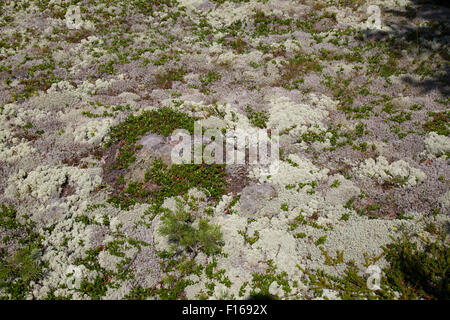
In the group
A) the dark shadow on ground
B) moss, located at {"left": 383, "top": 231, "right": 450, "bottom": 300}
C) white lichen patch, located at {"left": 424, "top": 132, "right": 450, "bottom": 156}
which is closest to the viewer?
moss, located at {"left": 383, "top": 231, "right": 450, "bottom": 300}

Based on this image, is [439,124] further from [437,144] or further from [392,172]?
[392,172]

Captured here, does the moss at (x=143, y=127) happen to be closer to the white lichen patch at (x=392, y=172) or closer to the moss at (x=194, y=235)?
the moss at (x=194, y=235)

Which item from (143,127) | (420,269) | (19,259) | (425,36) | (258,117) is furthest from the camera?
(425,36)

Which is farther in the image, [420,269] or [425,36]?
[425,36]

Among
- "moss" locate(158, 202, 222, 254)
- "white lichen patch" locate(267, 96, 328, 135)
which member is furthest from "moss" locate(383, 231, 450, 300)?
"white lichen patch" locate(267, 96, 328, 135)

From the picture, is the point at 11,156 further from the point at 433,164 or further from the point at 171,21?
the point at 433,164

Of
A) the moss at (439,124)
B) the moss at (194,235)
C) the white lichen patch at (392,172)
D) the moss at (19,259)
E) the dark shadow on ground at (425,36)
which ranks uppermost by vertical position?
the dark shadow on ground at (425,36)

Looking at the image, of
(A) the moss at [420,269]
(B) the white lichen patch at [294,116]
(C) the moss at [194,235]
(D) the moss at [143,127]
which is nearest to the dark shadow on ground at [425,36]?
(B) the white lichen patch at [294,116]

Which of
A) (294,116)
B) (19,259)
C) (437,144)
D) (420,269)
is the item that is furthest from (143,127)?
(437,144)

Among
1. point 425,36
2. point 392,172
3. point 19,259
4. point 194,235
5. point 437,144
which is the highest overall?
point 425,36

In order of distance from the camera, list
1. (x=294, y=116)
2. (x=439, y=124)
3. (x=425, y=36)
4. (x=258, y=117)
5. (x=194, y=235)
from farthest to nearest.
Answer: (x=425, y=36)
(x=258, y=117)
(x=294, y=116)
(x=439, y=124)
(x=194, y=235)

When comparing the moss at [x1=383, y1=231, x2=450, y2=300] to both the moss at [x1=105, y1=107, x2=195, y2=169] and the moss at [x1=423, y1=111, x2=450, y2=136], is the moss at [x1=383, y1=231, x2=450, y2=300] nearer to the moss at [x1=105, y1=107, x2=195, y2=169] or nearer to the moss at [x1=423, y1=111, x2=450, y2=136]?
the moss at [x1=423, y1=111, x2=450, y2=136]
